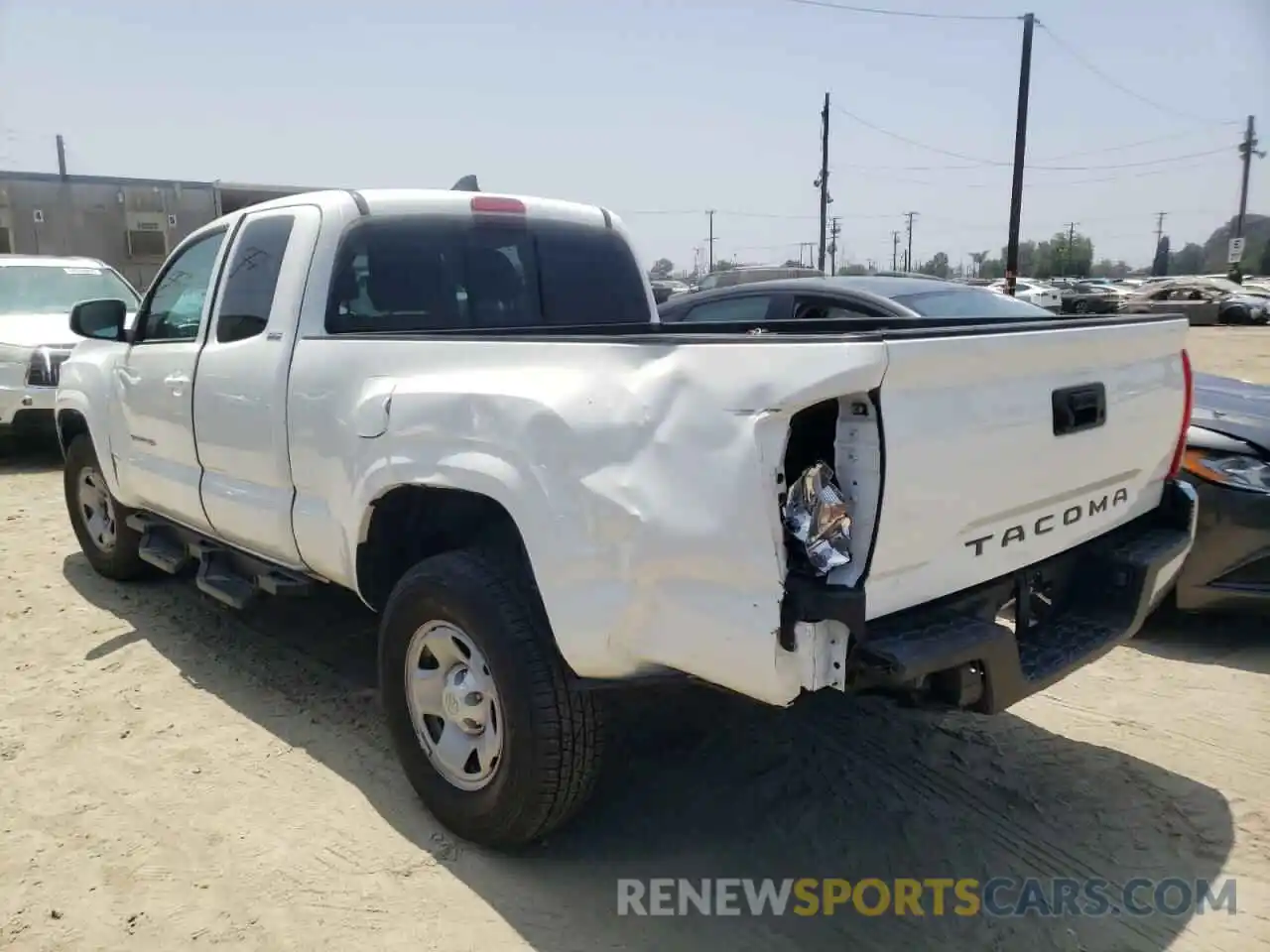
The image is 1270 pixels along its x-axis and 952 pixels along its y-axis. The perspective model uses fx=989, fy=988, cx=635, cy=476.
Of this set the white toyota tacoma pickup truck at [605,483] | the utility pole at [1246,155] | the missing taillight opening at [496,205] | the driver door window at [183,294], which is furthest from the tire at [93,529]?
the utility pole at [1246,155]

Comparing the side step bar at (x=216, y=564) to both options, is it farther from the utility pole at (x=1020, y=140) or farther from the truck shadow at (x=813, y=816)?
the utility pole at (x=1020, y=140)

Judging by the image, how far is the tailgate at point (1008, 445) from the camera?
7.18 ft

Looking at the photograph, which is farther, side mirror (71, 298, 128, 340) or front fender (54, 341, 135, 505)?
front fender (54, 341, 135, 505)

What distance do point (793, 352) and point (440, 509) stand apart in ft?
4.80

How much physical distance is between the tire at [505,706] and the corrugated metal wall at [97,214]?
16.0 metres

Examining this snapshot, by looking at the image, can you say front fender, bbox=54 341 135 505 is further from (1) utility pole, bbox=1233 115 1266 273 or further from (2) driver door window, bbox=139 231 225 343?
(1) utility pole, bbox=1233 115 1266 273

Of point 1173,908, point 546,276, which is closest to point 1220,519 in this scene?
point 1173,908

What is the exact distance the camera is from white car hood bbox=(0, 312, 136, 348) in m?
9.14

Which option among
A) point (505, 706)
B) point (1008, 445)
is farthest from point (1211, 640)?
point (505, 706)

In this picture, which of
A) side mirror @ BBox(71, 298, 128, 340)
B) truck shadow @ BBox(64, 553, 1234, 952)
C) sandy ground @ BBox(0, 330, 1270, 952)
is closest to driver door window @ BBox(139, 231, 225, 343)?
side mirror @ BBox(71, 298, 128, 340)

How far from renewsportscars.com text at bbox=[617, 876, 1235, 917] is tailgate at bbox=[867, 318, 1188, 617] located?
95 centimetres

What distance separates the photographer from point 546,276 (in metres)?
4.25

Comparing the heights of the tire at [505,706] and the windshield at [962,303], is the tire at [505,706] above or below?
below

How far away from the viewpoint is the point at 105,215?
57.0 feet
